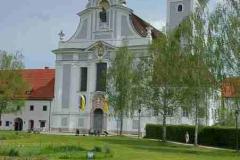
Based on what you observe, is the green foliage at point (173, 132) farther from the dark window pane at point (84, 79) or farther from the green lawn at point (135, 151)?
the dark window pane at point (84, 79)

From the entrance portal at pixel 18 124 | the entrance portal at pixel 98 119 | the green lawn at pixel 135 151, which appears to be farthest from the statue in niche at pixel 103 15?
the green lawn at pixel 135 151

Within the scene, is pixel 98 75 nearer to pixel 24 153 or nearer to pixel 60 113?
pixel 60 113

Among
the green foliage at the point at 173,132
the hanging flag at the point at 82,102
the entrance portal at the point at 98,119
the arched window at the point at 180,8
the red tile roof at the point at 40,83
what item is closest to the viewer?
the green foliage at the point at 173,132

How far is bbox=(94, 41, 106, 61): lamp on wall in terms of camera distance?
63844 mm

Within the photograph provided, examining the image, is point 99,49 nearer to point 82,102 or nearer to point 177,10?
point 82,102

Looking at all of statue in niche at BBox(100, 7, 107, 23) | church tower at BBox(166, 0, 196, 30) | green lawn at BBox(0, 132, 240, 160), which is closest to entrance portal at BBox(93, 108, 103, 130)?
statue in niche at BBox(100, 7, 107, 23)

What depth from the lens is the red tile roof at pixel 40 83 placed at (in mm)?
68562

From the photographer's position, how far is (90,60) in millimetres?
65062

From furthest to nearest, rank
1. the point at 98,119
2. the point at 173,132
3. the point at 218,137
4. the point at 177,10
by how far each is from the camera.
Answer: the point at 177,10 → the point at 98,119 → the point at 173,132 → the point at 218,137

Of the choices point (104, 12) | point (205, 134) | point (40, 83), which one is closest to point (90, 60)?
point (104, 12)

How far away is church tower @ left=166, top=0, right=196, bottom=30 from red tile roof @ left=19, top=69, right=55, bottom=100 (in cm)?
2027

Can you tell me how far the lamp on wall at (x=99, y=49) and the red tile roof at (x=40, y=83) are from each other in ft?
31.4

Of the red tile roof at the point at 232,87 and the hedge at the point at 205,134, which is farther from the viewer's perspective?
the hedge at the point at 205,134

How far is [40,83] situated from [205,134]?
33244mm
